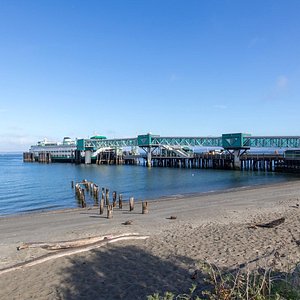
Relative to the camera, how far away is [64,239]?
1302 centimetres

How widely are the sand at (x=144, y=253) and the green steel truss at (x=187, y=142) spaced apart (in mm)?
54023

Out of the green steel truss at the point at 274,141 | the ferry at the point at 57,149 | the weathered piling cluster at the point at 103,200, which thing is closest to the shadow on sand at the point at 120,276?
the weathered piling cluster at the point at 103,200

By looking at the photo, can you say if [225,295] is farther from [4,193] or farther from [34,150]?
[34,150]

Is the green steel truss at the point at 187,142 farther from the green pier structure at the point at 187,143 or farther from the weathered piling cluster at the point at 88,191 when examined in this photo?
the weathered piling cluster at the point at 88,191

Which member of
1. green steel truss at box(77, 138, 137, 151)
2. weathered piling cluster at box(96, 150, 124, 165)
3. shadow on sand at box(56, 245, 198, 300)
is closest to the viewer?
shadow on sand at box(56, 245, 198, 300)

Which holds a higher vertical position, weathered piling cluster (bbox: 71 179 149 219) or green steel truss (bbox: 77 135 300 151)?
green steel truss (bbox: 77 135 300 151)

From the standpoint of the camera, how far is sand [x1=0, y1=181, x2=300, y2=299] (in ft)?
26.4

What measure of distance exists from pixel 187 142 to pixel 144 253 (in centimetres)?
7393

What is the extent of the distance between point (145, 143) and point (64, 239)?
2872 inches

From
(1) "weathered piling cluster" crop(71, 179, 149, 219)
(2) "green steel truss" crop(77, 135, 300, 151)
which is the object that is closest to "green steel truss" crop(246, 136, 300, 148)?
(2) "green steel truss" crop(77, 135, 300, 151)

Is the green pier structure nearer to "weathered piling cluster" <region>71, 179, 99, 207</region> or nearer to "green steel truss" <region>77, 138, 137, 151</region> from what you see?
"green steel truss" <region>77, 138, 137, 151</region>

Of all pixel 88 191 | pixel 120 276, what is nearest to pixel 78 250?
pixel 120 276

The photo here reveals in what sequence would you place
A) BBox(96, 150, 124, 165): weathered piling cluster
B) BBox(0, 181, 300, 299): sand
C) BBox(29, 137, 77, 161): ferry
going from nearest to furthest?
BBox(0, 181, 300, 299): sand < BBox(96, 150, 124, 165): weathered piling cluster < BBox(29, 137, 77, 161): ferry

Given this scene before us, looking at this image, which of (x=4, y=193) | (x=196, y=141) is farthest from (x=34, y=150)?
(x=4, y=193)
